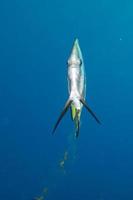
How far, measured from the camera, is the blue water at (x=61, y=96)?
450cm

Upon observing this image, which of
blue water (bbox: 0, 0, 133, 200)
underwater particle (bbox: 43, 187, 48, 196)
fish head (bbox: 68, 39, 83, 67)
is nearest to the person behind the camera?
fish head (bbox: 68, 39, 83, 67)

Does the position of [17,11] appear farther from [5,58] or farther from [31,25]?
[5,58]

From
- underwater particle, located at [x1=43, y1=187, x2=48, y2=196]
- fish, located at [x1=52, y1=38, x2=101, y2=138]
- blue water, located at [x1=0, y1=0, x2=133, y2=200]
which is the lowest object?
fish, located at [x1=52, y1=38, x2=101, y2=138]

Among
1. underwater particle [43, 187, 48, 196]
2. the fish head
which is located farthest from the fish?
underwater particle [43, 187, 48, 196]

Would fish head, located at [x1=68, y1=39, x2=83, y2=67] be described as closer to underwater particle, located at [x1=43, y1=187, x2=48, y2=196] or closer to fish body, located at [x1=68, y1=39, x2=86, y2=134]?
fish body, located at [x1=68, y1=39, x2=86, y2=134]

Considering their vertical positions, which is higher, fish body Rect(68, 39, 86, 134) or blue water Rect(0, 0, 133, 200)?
blue water Rect(0, 0, 133, 200)

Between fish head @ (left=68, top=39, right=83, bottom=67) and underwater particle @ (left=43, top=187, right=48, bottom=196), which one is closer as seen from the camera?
fish head @ (left=68, top=39, right=83, bottom=67)

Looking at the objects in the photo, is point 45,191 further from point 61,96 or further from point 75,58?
point 75,58

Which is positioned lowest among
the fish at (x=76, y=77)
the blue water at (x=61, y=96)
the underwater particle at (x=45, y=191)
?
the fish at (x=76, y=77)

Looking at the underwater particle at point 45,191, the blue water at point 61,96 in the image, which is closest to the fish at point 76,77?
the blue water at point 61,96

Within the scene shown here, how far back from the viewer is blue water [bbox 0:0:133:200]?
450 centimetres

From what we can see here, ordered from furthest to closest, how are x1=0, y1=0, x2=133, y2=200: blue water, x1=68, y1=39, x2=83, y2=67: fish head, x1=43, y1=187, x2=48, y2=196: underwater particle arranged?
1. x1=43, y1=187, x2=48, y2=196: underwater particle
2. x1=0, y1=0, x2=133, y2=200: blue water
3. x1=68, y1=39, x2=83, y2=67: fish head

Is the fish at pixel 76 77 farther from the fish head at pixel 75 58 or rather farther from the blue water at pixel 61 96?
the blue water at pixel 61 96

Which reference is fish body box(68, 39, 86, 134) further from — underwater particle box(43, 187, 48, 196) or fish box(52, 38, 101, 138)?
underwater particle box(43, 187, 48, 196)
